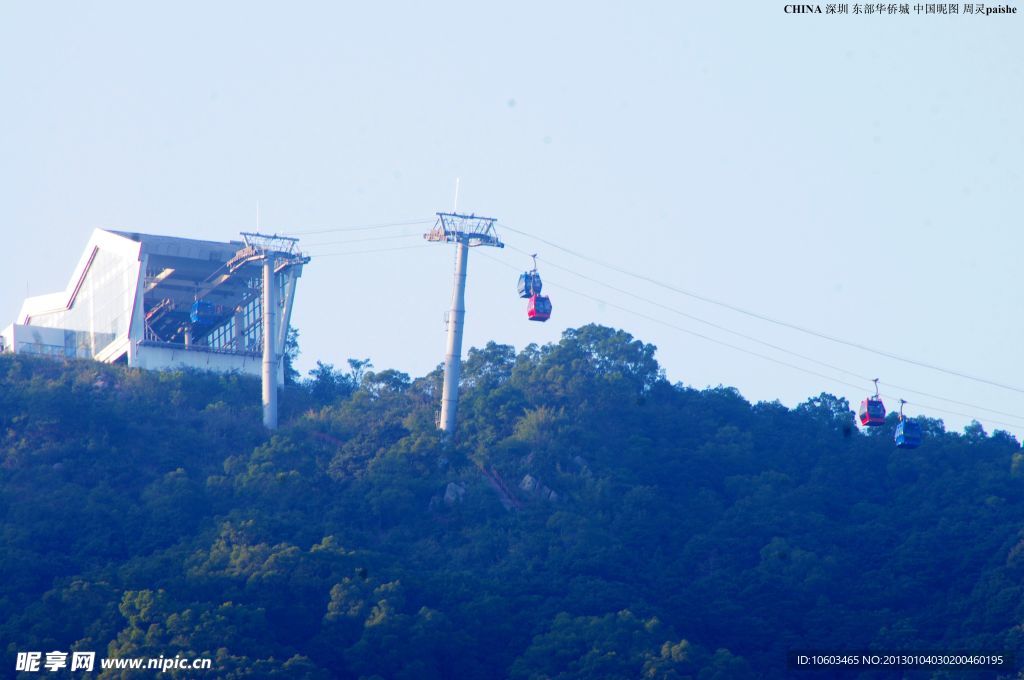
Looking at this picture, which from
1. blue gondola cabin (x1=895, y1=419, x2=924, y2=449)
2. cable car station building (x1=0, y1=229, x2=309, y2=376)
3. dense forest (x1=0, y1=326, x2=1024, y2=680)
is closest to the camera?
dense forest (x1=0, y1=326, x2=1024, y2=680)

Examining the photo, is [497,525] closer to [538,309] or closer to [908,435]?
[538,309]

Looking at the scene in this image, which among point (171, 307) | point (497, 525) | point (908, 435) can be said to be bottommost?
point (497, 525)

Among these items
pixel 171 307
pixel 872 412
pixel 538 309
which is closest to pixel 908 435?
pixel 872 412

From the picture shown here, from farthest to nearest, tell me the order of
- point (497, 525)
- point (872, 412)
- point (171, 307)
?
point (171, 307) → point (497, 525) → point (872, 412)

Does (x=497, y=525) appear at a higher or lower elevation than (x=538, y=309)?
lower

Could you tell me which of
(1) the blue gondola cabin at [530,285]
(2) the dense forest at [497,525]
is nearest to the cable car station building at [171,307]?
(2) the dense forest at [497,525]

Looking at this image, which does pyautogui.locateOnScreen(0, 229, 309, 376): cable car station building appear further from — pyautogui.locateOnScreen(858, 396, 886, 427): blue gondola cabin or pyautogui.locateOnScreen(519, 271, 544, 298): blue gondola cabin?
→ pyautogui.locateOnScreen(858, 396, 886, 427): blue gondola cabin

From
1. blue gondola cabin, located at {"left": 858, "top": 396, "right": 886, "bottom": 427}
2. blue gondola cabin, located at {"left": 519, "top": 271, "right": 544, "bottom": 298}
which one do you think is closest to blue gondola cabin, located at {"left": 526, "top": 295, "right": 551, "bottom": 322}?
blue gondola cabin, located at {"left": 519, "top": 271, "right": 544, "bottom": 298}
